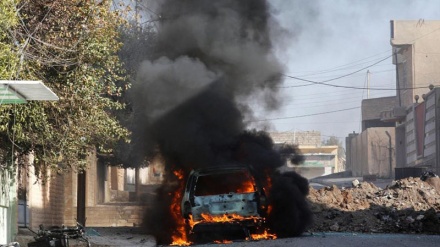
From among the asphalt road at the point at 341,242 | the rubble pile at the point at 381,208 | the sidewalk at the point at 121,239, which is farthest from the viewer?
the rubble pile at the point at 381,208

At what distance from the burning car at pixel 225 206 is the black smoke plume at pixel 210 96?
1.22m

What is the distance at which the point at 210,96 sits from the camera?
69.4ft

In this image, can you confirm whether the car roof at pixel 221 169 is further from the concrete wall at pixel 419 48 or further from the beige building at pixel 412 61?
the concrete wall at pixel 419 48

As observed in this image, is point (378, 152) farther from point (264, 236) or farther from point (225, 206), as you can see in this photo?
point (225, 206)

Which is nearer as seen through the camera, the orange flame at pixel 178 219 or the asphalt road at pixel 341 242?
the asphalt road at pixel 341 242

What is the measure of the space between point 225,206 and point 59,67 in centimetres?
462

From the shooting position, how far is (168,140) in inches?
811

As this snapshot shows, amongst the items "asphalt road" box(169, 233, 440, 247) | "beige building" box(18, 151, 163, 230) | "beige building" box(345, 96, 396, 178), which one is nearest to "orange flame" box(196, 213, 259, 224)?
"asphalt road" box(169, 233, 440, 247)

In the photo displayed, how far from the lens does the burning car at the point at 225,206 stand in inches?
670

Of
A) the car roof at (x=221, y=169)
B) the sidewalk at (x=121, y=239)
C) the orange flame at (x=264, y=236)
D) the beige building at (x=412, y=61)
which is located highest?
the beige building at (x=412, y=61)

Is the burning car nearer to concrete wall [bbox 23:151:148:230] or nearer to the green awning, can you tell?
concrete wall [bbox 23:151:148:230]

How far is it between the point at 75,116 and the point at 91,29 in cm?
164

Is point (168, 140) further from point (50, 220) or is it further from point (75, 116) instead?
point (50, 220)

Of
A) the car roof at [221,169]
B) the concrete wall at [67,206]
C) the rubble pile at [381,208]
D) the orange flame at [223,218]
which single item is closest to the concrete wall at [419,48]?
the concrete wall at [67,206]
